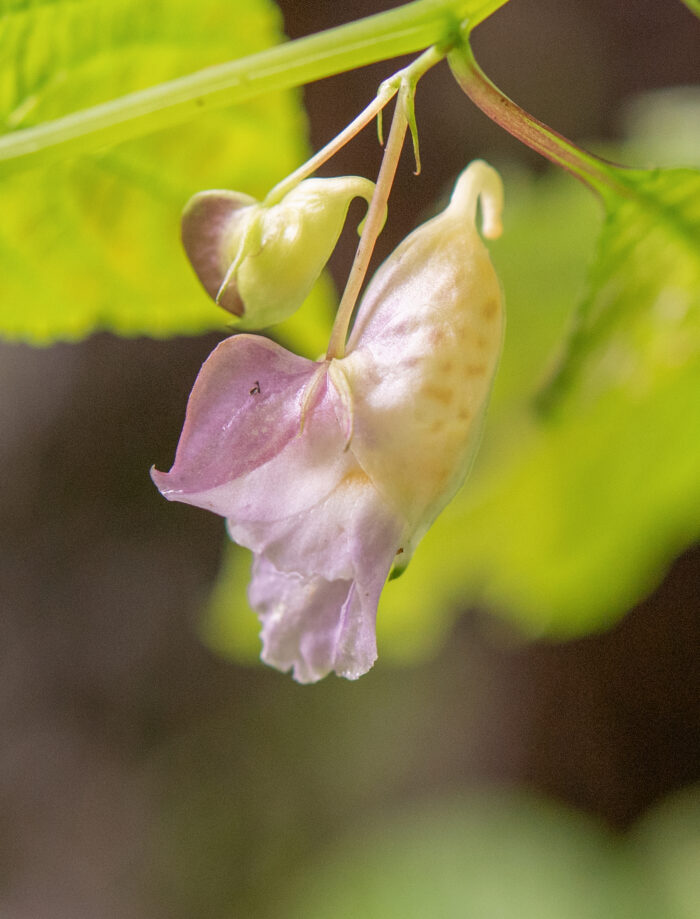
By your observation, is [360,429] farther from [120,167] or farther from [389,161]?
[120,167]

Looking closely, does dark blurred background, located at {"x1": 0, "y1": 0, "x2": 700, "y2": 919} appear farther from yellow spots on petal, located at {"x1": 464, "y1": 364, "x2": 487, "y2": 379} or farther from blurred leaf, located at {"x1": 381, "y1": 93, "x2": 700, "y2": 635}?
yellow spots on petal, located at {"x1": 464, "y1": 364, "x2": 487, "y2": 379}

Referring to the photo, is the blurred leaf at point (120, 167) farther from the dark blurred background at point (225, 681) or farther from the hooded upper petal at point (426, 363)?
the dark blurred background at point (225, 681)

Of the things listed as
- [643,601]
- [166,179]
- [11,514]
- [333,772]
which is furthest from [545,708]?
[166,179]

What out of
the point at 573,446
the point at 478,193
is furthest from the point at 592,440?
the point at 478,193

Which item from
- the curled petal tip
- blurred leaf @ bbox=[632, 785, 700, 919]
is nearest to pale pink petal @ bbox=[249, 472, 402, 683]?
the curled petal tip

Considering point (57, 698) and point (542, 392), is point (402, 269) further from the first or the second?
point (57, 698)

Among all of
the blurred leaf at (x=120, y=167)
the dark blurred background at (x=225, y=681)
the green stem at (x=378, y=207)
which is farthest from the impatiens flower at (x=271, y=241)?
the dark blurred background at (x=225, y=681)
